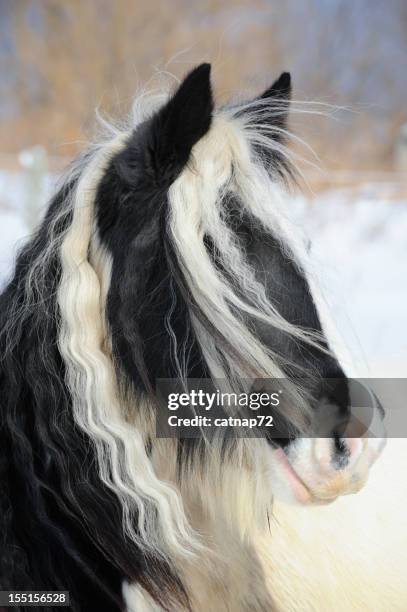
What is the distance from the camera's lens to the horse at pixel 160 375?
98 centimetres

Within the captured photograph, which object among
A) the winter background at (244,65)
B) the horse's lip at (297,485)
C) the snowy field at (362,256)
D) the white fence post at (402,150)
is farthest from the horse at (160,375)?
the white fence post at (402,150)

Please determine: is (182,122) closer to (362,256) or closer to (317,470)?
(317,470)

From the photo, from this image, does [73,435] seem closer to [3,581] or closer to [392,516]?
[3,581]

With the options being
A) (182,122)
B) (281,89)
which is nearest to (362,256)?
(281,89)

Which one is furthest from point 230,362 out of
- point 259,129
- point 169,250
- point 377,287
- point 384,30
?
point 384,30

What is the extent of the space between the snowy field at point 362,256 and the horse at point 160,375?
14 centimetres

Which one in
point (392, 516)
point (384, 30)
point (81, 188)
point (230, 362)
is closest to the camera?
point (230, 362)

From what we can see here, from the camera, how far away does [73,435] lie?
40.4 inches

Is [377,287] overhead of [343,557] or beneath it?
overhead

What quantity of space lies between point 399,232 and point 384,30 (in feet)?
32.1

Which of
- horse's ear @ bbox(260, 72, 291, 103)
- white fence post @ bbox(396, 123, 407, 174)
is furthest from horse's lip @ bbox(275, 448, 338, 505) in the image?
white fence post @ bbox(396, 123, 407, 174)

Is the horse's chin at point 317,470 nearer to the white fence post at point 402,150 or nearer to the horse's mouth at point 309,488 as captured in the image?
the horse's mouth at point 309,488

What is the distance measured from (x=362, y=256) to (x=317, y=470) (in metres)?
4.87

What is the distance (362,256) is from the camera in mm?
5613
